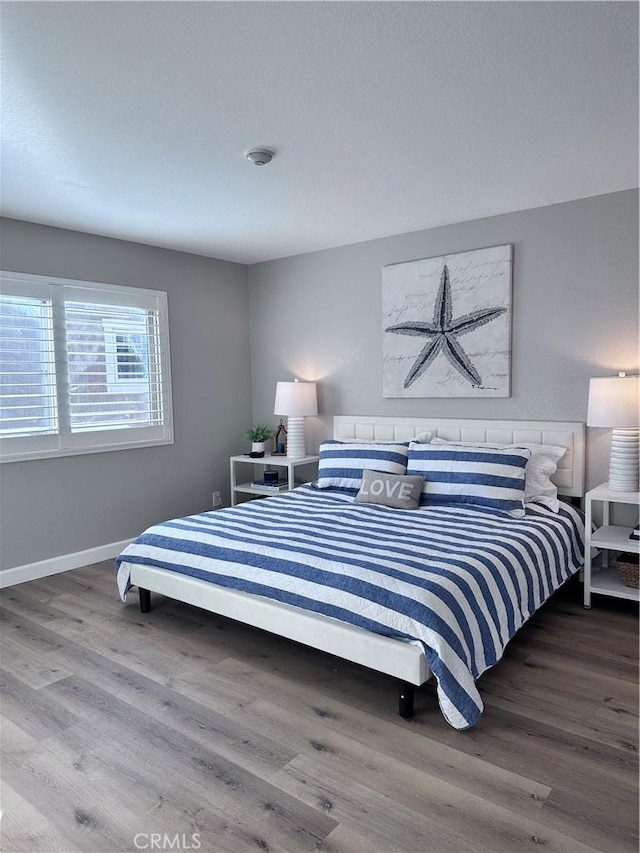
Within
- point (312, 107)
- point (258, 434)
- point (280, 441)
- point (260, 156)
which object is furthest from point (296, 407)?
point (312, 107)

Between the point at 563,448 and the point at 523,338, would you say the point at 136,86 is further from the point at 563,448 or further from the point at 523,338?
the point at 563,448

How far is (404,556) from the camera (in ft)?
8.87

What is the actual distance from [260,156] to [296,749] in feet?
8.57

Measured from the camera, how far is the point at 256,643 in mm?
3033

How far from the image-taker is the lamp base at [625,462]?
3.36 m

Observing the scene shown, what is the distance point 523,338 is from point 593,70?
2.00m

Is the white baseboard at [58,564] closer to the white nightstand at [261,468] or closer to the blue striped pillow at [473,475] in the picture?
the white nightstand at [261,468]

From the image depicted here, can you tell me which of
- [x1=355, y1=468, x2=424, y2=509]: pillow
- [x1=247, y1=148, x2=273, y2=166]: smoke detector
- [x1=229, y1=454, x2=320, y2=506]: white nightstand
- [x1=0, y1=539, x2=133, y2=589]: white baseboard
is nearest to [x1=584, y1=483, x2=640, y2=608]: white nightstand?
[x1=355, y1=468, x2=424, y2=509]: pillow

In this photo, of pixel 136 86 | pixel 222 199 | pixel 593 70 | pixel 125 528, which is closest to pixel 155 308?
pixel 222 199

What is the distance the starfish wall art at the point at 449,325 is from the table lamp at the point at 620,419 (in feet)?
2.50

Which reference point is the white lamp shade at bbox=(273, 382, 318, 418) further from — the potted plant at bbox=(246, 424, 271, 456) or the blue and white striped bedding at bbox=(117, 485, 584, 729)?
the blue and white striped bedding at bbox=(117, 485, 584, 729)

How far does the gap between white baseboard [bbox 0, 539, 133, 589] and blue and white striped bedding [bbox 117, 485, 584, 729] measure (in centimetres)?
97

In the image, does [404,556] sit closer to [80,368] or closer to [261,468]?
[80,368]

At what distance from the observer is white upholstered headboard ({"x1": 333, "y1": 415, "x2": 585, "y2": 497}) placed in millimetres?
3771
